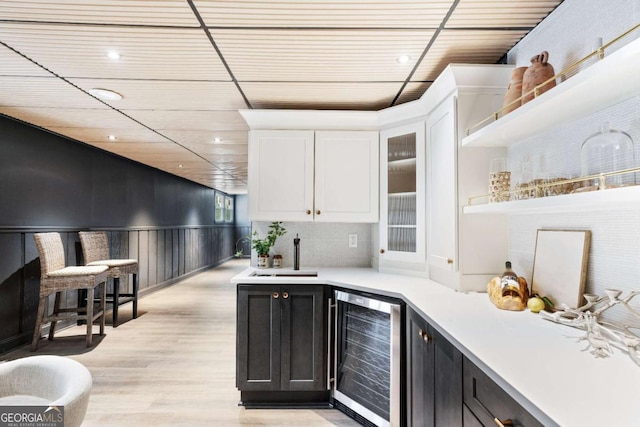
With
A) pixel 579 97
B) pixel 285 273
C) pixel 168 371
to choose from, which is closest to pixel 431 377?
pixel 579 97

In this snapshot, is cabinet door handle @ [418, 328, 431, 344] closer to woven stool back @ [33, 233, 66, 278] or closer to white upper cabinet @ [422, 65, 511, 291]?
white upper cabinet @ [422, 65, 511, 291]

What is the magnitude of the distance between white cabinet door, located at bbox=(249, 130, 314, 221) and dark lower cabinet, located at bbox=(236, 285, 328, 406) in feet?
2.19

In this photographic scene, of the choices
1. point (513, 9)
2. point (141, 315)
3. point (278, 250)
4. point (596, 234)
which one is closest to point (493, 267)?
point (596, 234)

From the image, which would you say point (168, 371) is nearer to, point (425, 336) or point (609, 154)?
point (425, 336)

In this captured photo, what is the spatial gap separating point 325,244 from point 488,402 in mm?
2208

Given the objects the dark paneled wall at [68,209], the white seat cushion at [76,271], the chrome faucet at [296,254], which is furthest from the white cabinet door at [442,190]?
the dark paneled wall at [68,209]

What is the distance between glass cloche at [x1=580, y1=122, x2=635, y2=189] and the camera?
48.9 inches

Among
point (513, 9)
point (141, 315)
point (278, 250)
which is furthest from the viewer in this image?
point (141, 315)

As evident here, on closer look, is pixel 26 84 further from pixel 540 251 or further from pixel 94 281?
pixel 540 251

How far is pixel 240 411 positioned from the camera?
2451mm

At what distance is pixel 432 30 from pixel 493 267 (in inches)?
53.4

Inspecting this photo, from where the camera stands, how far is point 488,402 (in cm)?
109

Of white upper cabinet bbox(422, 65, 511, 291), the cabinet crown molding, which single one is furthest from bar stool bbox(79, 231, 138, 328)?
white upper cabinet bbox(422, 65, 511, 291)

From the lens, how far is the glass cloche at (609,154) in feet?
4.08
